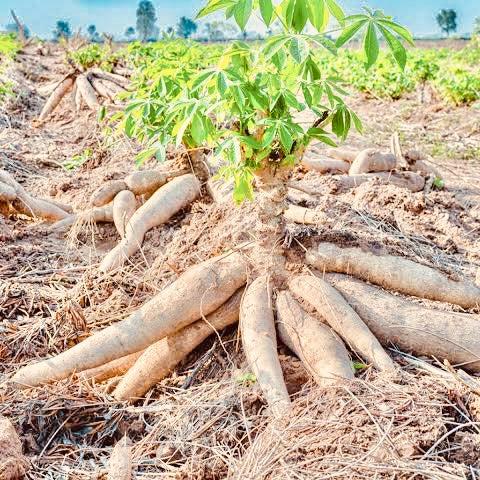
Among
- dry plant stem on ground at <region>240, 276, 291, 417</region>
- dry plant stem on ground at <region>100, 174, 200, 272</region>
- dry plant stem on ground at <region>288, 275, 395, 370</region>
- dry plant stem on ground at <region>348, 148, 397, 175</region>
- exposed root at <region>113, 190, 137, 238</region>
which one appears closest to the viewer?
dry plant stem on ground at <region>240, 276, 291, 417</region>

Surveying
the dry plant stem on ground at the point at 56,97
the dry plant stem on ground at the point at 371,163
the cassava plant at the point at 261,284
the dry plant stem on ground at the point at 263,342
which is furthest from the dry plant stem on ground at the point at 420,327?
the dry plant stem on ground at the point at 56,97

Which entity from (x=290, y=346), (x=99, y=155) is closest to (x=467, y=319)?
(x=290, y=346)

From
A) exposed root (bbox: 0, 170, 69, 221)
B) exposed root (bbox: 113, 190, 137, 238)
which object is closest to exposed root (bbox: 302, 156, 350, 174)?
exposed root (bbox: 113, 190, 137, 238)

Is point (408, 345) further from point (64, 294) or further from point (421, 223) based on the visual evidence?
point (64, 294)

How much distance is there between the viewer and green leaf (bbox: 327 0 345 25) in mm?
1820

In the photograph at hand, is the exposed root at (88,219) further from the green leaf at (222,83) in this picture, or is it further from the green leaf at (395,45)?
the green leaf at (395,45)

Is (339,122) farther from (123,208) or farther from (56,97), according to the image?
(56,97)

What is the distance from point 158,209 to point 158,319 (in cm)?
160

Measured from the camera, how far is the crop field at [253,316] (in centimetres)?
194

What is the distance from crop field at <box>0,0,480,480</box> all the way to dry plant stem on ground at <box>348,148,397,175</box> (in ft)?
2.46

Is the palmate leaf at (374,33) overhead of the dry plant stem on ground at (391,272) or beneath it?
overhead

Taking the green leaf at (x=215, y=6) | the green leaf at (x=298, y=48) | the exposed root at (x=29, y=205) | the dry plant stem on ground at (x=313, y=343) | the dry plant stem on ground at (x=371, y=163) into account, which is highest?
the green leaf at (x=215, y=6)

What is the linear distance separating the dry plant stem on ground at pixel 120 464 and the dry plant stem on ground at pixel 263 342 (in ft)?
1.73

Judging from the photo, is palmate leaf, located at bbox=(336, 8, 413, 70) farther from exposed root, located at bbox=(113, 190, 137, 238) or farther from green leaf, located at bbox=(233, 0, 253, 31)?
exposed root, located at bbox=(113, 190, 137, 238)
